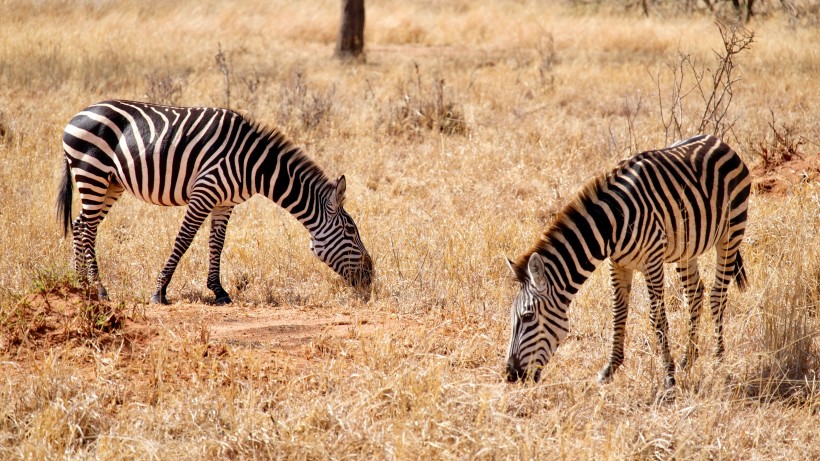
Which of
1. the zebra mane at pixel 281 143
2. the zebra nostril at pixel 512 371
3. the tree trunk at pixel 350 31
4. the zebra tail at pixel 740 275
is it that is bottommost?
the zebra nostril at pixel 512 371

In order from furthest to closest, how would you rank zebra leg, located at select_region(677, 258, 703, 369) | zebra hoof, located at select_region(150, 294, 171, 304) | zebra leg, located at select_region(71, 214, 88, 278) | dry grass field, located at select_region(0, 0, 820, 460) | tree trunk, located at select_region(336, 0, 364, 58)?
tree trunk, located at select_region(336, 0, 364, 58), zebra leg, located at select_region(71, 214, 88, 278), zebra hoof, located at select_region(150, 294, 171, 304), zebra leg, located at select_region(677, 258, 703, 369), dry grass field, located at select_region(0, 0, 820, 460)

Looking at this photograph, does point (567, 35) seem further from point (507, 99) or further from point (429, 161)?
point (429, 161)

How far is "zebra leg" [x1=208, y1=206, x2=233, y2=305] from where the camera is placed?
7.11 meters

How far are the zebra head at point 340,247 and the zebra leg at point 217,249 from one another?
2.78ft

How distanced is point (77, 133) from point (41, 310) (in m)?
2.09

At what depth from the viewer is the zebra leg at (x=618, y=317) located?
5406 millimetres

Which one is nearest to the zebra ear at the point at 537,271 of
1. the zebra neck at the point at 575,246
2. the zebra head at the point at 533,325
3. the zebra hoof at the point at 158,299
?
the zebra head at the point at 533,325

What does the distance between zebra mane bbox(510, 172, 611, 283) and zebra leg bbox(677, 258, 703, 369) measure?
3.18ft

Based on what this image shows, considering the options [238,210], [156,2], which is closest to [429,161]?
[238,210]

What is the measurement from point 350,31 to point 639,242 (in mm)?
14516

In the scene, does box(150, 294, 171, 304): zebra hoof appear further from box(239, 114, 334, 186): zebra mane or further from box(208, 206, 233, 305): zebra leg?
box(239, 114, 334, 186): zebra mane

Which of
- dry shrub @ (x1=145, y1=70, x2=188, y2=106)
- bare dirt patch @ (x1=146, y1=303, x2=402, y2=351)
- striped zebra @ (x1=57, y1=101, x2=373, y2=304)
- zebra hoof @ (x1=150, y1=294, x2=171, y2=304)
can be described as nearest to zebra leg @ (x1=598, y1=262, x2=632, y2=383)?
bare dirt patch @ (x1=146, y1=303, x2=402, y2=351)

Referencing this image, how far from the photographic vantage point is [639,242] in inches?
197

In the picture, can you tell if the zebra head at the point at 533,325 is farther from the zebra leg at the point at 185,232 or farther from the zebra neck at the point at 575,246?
the zebra leg at the point at 185,232
